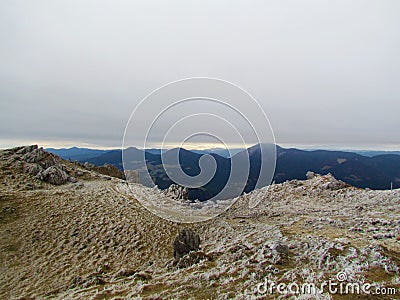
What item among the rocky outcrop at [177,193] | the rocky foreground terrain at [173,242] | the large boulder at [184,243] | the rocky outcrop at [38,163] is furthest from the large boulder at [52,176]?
the large boulder at [184,243]

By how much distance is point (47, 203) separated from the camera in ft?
107

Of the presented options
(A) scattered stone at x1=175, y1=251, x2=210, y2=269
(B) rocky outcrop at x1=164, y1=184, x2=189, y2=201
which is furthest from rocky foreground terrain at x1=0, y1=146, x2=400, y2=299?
(B) rocky outcrop at x1=164, y1=184, x2=189, y2=201

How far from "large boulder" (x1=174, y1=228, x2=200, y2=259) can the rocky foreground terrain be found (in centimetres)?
9

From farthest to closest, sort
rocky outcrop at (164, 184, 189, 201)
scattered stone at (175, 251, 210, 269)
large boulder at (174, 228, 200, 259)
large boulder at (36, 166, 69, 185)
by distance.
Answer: rocky outcrop at (164, 184, 189, 201), large boulder at (36, 166, 69, 185), large boulder at (174, 228, 200, 259), scattered stone at (175, 251, 210, 269)

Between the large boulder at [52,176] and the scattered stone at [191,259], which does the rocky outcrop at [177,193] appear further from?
the scattered stone at [191,259]

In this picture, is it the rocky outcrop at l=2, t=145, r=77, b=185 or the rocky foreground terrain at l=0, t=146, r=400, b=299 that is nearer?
the rocky foreground terrain at l=0, t=146, r=400, b=299

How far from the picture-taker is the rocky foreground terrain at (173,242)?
563 inches

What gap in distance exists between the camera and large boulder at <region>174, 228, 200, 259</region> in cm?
2144

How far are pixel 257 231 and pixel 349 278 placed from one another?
500 inches

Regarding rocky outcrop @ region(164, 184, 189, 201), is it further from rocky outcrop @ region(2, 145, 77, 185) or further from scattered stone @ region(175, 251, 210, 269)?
scattered stone @ region(175, 251, 210, 269)

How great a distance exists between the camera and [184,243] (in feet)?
71.8

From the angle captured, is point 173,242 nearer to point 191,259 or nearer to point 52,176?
point 191,259

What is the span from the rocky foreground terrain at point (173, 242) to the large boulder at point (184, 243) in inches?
3.7

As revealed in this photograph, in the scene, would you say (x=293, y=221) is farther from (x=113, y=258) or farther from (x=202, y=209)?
(x=113, y=258)
